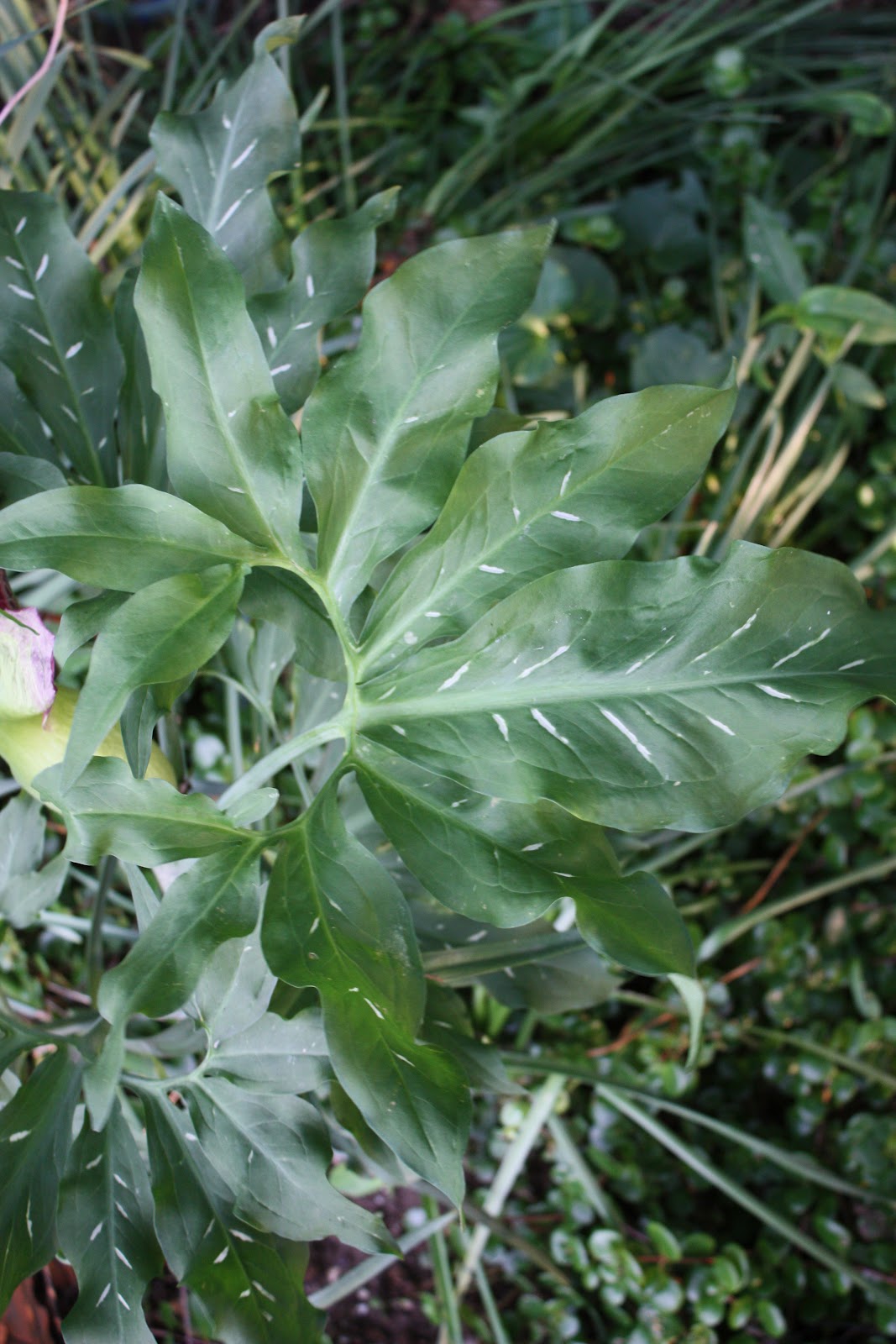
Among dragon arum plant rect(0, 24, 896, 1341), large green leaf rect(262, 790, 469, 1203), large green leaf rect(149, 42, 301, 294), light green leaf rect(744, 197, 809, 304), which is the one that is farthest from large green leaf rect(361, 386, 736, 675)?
light green leaf rect(744, 197, 809, 304)

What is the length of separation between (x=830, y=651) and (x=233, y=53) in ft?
4.40

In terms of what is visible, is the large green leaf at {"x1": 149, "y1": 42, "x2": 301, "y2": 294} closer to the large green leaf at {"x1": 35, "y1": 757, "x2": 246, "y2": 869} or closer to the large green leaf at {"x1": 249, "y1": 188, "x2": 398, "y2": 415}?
the large green leaf at {"x1": 249, "y1": 188, "x2": 398, "y2": 415}

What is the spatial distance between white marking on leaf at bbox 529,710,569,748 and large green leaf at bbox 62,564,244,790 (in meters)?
0.15

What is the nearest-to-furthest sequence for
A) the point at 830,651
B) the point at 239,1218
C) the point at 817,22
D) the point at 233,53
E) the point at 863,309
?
the point at 830,651
the point at 239,1218
the point at 863,309
the point at 233,53
the point at 817,22

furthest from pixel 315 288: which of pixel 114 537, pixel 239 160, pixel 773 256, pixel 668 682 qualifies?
pixel 773 256

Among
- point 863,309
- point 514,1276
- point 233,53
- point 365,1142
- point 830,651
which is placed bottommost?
point 514,1276

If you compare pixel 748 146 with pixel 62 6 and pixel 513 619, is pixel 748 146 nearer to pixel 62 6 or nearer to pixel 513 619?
pixel 62 6

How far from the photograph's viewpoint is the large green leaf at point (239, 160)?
0.58 meters

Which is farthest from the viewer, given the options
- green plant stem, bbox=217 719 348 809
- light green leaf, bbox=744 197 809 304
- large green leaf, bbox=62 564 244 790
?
light green leaf, bbox=744 197 809 304

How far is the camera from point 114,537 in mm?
454

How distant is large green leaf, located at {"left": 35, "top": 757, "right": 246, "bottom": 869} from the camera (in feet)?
1.46

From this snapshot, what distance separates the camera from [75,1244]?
507mm

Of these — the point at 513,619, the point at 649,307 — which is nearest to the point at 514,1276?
the point at 513,619

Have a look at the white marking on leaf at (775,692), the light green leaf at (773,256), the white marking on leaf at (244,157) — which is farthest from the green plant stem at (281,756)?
the light green leaf at (773,256)
